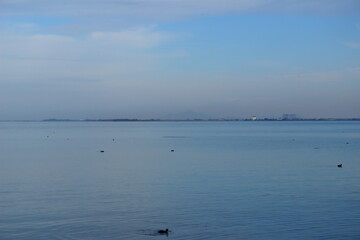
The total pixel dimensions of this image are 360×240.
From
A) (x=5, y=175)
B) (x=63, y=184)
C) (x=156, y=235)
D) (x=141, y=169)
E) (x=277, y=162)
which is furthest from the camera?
(x=277, y=162)

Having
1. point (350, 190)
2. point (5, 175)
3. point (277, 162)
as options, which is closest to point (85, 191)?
point (5, 175)

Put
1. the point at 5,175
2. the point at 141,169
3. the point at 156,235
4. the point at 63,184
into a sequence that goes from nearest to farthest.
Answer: the point at 156,235
the point at 63,184
the point at 5,175
the point at 141,169

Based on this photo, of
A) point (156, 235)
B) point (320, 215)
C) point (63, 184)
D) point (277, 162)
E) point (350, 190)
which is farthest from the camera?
point (277, 162)

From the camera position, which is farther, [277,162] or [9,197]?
[277,162]

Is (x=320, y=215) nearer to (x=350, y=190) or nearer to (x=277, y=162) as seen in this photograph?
(x=350, y=190)

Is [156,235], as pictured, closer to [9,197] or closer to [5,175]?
[9,197]

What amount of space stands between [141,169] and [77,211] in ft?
49.0

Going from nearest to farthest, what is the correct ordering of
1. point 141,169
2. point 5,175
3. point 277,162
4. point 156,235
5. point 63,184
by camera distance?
point 156,235
point 63,184
point 5,175
point 141,169
point 277,162

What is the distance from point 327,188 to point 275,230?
9.36 m

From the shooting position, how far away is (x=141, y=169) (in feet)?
113

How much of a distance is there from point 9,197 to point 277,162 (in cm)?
2202

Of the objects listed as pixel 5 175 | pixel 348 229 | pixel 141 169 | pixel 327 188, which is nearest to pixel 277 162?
pixel 141 169

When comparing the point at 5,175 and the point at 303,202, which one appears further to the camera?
the point at 5,175

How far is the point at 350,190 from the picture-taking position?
958 inches
